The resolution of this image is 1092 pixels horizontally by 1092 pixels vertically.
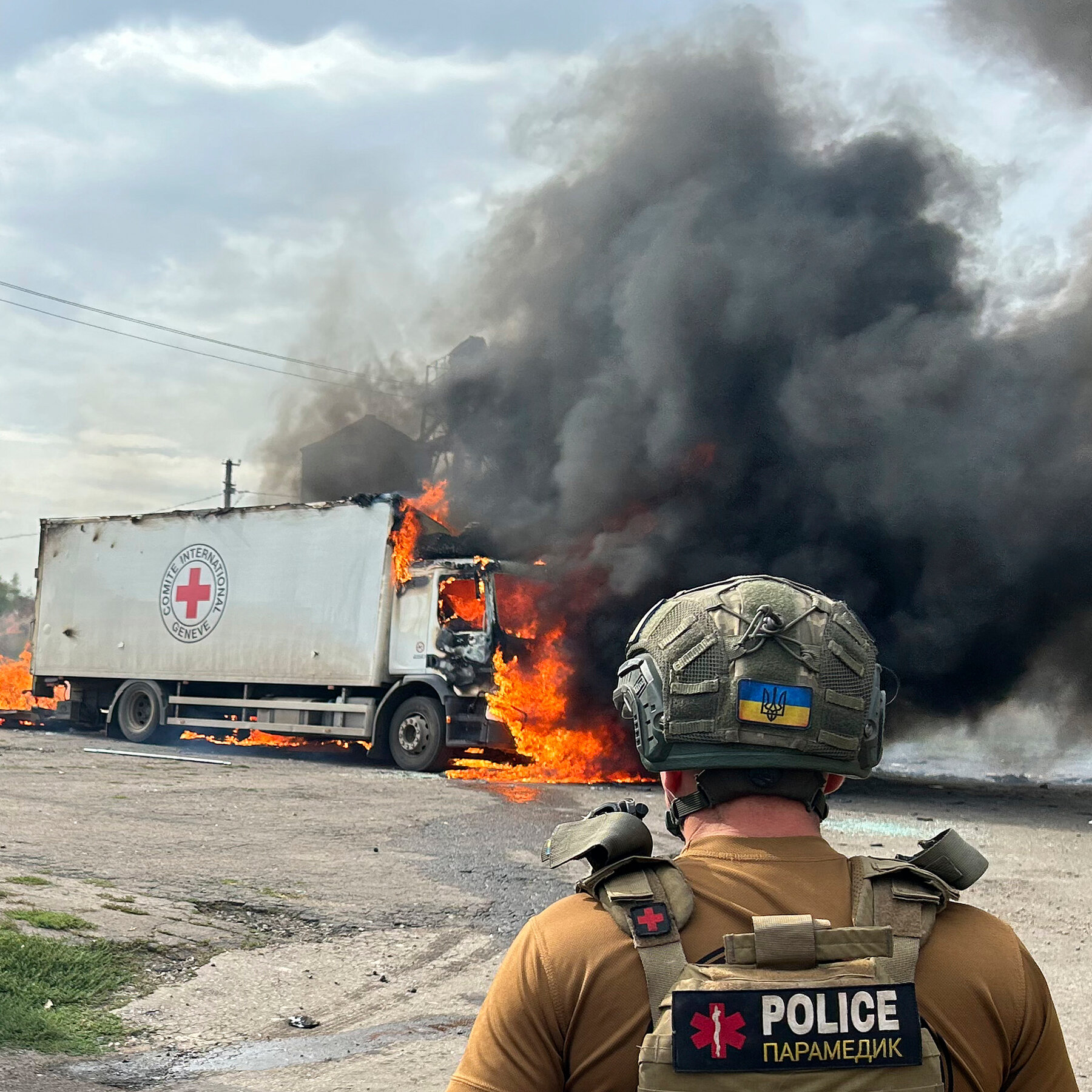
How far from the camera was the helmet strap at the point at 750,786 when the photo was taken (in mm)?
1662

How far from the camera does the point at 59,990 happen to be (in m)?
5.01

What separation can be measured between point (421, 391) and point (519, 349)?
476 cm

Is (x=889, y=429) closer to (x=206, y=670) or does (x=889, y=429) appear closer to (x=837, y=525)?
(x=837, y=525)

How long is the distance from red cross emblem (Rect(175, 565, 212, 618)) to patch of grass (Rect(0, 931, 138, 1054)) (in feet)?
41.7

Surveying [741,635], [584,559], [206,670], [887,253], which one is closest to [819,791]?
[741,635]

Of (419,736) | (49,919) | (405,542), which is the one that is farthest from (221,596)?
(49,919)

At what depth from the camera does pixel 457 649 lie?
1480 cm

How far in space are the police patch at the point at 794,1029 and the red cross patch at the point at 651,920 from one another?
0.07 m

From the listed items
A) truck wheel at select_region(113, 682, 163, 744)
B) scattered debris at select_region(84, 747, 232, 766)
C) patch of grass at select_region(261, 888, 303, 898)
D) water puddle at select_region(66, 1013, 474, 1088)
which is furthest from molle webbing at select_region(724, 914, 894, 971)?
truck wheel at select_region(113, 682, 163, 744)

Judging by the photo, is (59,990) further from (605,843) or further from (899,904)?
(899,904)

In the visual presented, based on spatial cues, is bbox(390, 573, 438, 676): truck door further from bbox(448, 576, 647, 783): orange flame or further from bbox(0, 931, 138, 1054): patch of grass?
bbox(0, 931, 138, 1054): patch of grass

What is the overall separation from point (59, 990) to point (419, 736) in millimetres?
10052

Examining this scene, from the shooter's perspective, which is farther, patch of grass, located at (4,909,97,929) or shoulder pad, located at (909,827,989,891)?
patch of grass, located at (4,909,97,929)

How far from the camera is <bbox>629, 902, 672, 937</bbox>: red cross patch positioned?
1.43 meters
